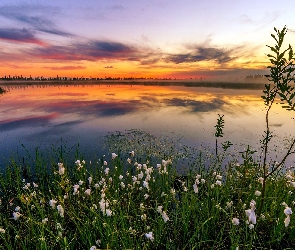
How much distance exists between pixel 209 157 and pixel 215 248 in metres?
7.79

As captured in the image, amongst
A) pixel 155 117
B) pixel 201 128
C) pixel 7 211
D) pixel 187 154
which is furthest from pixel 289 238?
pixel 155 117

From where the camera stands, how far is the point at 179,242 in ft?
14.9

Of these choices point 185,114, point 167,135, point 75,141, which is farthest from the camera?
point 185,114

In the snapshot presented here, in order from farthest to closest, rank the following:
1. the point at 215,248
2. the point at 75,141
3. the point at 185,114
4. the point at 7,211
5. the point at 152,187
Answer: the point at 185,114 → the point at 75,141 → the point at 152,187 → the point at 7,211 → the point at 215,248

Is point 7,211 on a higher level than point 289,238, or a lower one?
lower

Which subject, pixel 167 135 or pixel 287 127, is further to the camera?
pixel 287 127

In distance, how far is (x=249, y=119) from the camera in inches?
882

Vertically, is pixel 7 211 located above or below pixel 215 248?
below

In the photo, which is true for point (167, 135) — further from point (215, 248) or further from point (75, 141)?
point (215, 248)

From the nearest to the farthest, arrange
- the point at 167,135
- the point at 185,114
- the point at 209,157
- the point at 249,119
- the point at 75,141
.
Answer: the point at 209,157 < the point at 75,141 < the point at 167,135 < the point at 249,119 < the point at 185,114

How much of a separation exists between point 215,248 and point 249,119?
20.2 meters

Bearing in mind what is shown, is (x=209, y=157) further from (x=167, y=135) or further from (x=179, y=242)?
(x=179, y=242)

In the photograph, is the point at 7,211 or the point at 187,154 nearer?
the point at 7,211

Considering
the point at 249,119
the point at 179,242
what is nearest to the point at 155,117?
the point at 249,119
